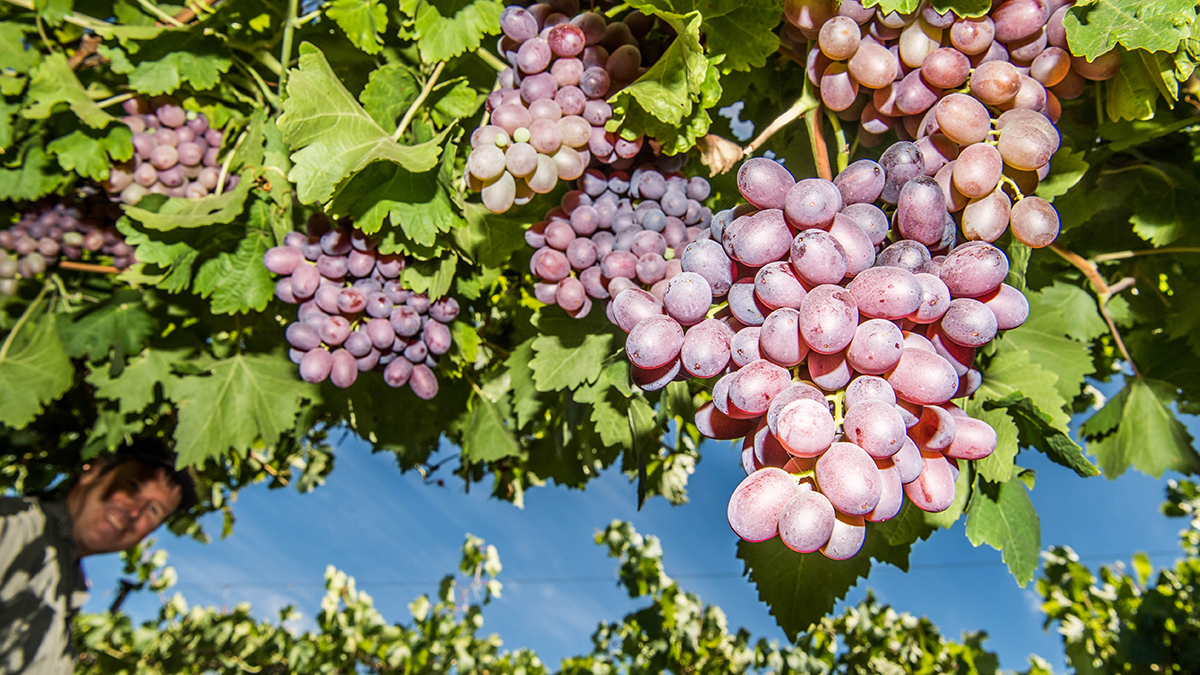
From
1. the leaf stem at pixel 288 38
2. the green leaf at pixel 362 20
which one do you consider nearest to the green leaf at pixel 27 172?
the leaf stem at pixel 288 38

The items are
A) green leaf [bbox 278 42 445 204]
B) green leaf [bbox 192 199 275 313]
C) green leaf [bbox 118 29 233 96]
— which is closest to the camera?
green leaf [bbox 278 42 445 204]

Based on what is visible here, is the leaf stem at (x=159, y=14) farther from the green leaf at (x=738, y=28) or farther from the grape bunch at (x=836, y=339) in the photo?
the grape bunch at (x=836, y=339)

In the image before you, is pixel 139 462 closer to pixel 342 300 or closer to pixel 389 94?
pixel 342 300

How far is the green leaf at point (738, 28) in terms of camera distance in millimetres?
868

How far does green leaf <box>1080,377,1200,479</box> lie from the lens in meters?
1.67

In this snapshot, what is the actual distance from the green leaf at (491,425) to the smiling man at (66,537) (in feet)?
6.93

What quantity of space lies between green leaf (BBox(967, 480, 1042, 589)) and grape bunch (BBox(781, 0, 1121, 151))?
459 millimetres

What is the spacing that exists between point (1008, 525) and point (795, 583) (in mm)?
296

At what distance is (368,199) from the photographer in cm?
104

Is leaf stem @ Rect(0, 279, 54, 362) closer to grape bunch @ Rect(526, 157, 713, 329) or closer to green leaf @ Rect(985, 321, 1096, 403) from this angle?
grape bunch @ Rect(526, 157, 713, 329)

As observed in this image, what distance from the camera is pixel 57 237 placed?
6.07ft

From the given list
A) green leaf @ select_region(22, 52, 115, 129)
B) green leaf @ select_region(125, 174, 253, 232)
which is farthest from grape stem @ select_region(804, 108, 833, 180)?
green leaf @ select_region(22, 52, 115, 129)

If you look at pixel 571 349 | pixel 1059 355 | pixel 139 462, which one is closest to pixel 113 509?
pixel 139 462

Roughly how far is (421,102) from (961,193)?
0.82 m
